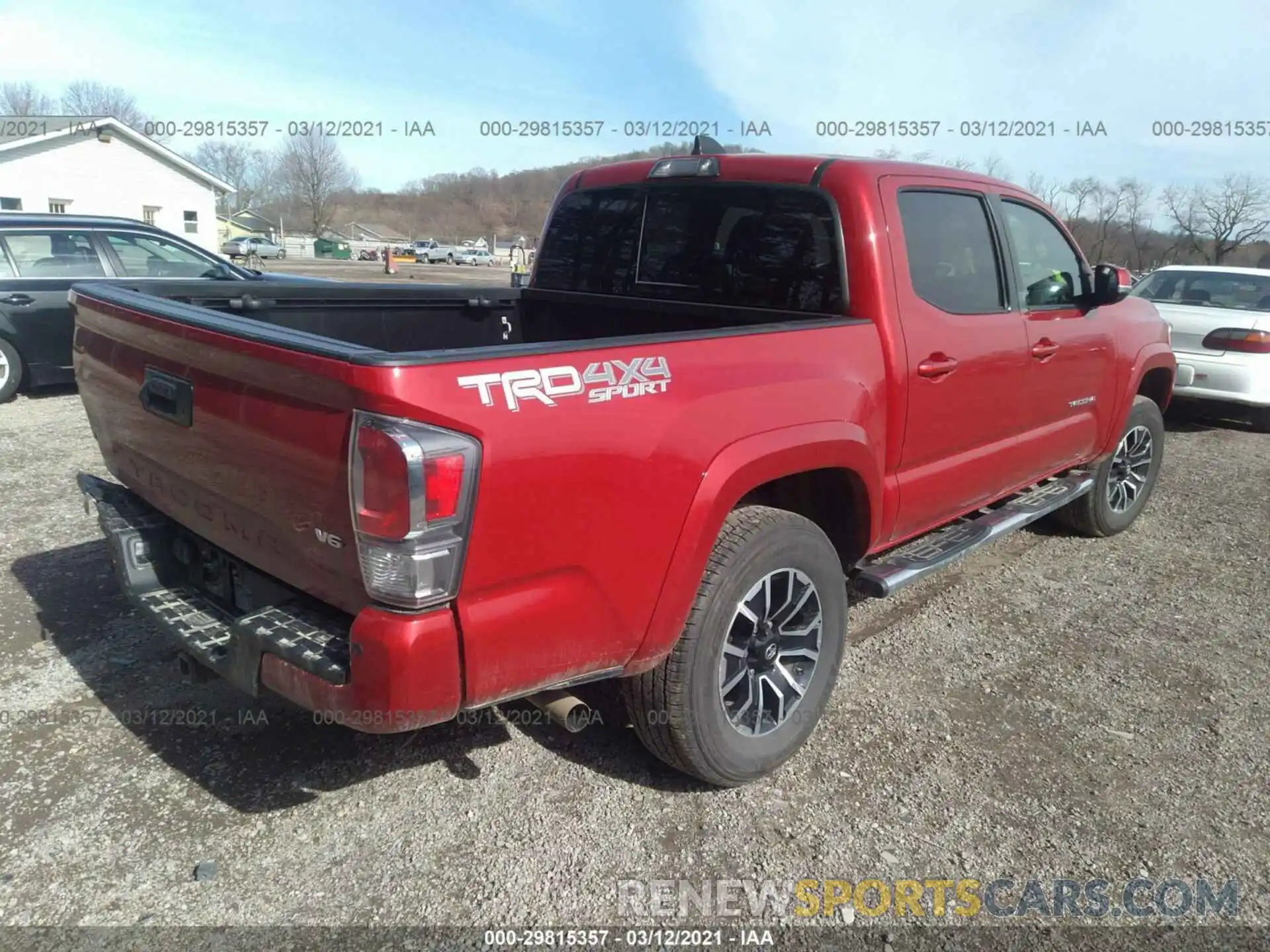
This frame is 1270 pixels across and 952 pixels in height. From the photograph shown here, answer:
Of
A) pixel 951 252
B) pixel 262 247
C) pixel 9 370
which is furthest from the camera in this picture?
pixel 262 247

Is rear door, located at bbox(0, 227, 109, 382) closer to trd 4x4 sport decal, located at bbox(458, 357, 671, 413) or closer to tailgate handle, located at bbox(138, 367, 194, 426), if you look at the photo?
tailgate handle, located at bbox(138, 367, 194, 426)

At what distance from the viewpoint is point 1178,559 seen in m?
5.23

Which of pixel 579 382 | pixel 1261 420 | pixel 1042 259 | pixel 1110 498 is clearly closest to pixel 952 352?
pixel 1042 259

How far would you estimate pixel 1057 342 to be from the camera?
4164mm

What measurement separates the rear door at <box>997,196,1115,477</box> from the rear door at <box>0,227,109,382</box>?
7673 millimetres

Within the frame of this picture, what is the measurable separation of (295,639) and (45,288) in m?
7.52

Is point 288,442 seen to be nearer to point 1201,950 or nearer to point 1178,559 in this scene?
point 1201,950

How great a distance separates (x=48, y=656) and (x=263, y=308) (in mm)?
1637

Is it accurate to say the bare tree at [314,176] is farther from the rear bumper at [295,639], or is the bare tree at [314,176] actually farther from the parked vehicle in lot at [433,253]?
the rear bumper at [295,639]

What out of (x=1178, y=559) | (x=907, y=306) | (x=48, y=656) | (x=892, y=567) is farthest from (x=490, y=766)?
(x=1178, y=559)

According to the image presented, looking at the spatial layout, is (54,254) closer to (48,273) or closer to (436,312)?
(48,273)

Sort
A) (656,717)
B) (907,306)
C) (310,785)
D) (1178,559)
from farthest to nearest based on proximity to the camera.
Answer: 1. (1178,559)
2. (907,306)
3. (310,785)
4. (656,717)

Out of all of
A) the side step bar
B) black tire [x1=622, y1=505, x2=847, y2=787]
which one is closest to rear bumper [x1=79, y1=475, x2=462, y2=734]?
black tire [x1=622, y1=505, x2=847, y2=787]

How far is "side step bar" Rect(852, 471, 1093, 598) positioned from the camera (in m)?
3.36
